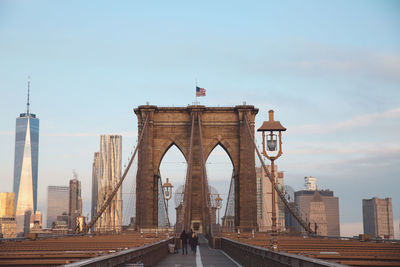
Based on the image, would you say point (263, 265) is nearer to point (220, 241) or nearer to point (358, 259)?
point (358, 259)

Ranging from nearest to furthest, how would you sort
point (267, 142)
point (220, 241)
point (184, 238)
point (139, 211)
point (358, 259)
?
point (358, 259), point (267, 142), point (184, 238), point (220, 241), point (139, 211)

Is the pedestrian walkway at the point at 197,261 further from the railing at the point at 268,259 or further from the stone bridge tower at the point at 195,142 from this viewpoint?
the stone bridge tower at the point at 195,142

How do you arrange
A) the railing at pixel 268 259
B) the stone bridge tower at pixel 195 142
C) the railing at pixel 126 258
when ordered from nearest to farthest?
the railing at pixel 126 258 < the railing at pixel 268 259 < the stone bridge tower at pixel 195 142

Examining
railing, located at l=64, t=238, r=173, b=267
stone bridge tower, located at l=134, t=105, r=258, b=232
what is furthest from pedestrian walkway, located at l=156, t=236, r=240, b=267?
stone bridge tower, located at l=134, t=105, r=258, b=232

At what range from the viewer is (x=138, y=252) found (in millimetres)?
17406

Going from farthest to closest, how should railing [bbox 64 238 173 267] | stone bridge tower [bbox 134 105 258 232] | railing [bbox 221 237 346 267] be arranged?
stone bridge tower [bbox 134 105 258 232]
railing [bbox 221 237 346 267]
railing [bbox 64 238 173 267]

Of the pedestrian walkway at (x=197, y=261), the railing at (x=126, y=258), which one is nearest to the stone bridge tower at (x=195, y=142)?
the pedestrian walkway at (x=197, y=261)

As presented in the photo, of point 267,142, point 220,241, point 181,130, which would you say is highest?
point 181,130

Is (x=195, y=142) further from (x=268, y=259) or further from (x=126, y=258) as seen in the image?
(x=126, y=258)

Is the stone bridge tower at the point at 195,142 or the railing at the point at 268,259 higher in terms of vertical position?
the stone bridge tower at the point at 195,142

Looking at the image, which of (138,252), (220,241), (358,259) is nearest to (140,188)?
(220,241)

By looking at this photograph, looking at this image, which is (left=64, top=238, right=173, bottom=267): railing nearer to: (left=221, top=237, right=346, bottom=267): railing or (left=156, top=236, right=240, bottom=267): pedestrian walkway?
(left=156, top=236, right=240, bottom=267): pedestrian walkway

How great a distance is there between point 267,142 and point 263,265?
411 centimetres

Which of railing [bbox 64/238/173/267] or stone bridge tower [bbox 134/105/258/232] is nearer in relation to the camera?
railing [bbox 64/238/173/267]
